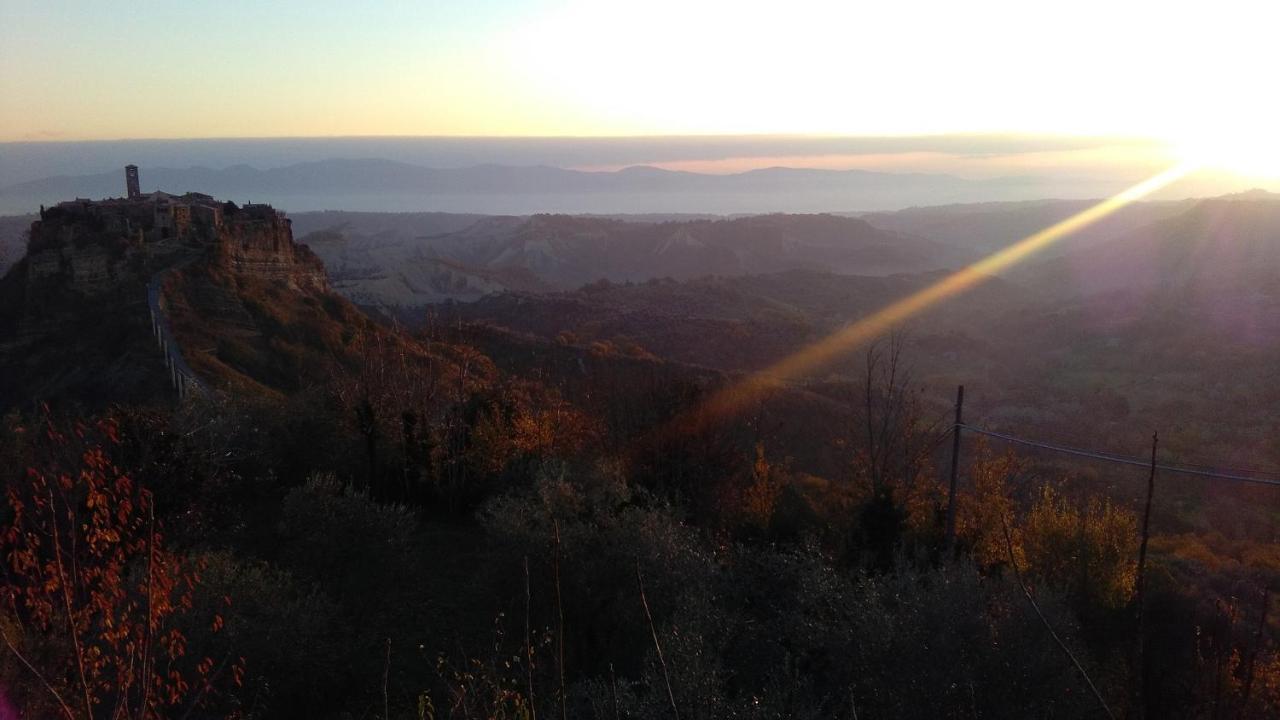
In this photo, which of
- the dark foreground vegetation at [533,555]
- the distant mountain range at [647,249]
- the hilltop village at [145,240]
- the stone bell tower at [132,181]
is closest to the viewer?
the dark foreground vegetation at [533,555]

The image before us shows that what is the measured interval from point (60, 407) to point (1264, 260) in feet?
249

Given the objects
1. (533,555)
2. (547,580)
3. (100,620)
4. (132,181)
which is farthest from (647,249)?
(100,620)

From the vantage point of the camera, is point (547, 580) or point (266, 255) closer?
point (547, 580)

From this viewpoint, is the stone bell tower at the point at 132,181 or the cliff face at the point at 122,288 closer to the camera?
the cliff face at the point at 122,288

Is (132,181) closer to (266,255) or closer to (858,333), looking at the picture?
(266,255)

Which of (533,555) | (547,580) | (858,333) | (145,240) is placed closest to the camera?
(547,580)

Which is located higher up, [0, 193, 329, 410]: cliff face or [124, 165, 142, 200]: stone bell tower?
[124, 165, 142, 200]: stone bell tower

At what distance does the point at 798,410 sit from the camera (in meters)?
28.6

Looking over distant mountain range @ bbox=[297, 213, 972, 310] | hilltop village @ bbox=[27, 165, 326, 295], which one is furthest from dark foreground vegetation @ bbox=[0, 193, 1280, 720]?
distant mountain range @ bbox=[297, 213, 972, 310]

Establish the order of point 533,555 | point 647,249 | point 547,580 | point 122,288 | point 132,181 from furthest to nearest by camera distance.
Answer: point 647,249
point 132,181
point 122,288
point 533,555
point 547,580

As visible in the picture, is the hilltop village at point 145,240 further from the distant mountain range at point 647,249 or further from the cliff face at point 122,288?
the distant mountain range at point 647,249

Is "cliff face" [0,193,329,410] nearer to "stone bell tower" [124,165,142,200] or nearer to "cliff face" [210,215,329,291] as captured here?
"cliff face" [210,215,329,291]

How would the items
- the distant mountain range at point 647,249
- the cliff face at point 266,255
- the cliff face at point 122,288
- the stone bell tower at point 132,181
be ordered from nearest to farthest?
the cliff face at point 122,288
the cliff face at point 266,255
the stone bell tower at point 132,181
the distant mountain range at point 647,249

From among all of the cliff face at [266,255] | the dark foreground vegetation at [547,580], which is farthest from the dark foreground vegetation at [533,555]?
the cliff face at [266,255]
